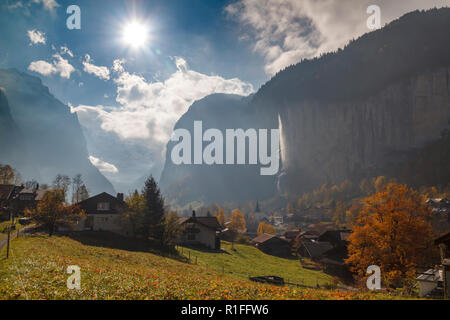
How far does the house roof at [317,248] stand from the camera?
5966cm

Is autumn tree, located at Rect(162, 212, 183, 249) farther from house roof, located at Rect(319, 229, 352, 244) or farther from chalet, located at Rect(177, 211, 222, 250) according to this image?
house roof, located at Rect(319, 229, 352, 244)

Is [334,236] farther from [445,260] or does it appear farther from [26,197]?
[26,197]

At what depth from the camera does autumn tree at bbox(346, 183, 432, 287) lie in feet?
74.1

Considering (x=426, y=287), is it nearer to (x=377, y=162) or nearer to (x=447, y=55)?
(x=377, y=162)

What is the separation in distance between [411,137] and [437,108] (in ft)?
75.7

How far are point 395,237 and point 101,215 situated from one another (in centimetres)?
4602

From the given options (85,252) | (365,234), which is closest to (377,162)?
(365,234)

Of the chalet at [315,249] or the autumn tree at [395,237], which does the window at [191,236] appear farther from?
the autumn tree at [395,237]

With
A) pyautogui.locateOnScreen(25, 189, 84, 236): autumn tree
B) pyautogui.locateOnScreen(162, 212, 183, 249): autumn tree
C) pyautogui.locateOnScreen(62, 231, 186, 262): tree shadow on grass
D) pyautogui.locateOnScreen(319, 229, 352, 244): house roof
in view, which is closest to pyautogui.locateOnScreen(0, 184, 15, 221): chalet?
pyautogui.locateOnScreen(62, 231, 186, 262): tree shadow on grass

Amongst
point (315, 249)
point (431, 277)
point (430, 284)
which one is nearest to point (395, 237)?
point (430, 284)

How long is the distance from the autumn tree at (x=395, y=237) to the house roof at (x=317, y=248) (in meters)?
35.9

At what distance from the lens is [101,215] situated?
47.2 meters
